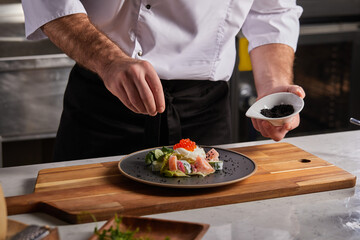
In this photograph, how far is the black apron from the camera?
1.66 meters

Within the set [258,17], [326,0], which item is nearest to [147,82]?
[258,17]

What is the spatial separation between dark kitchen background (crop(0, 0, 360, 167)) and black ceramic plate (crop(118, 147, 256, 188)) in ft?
4.40

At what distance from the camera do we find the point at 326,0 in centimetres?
291

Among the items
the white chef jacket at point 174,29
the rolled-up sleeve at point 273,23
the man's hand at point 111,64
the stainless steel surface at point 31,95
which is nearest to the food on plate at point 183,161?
the man's hand at point 111,64

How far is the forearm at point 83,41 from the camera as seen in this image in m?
1.32

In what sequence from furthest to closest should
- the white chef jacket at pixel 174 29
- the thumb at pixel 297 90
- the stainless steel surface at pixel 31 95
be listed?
the stainless steel surface at pixel 31 95, the white chef jacket at pixel 174 29, the thumb at pixel 297 90

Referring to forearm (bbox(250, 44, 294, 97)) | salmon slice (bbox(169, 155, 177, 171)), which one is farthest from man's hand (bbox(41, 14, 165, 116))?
forearm (bbox(250, 44, 294, 97))

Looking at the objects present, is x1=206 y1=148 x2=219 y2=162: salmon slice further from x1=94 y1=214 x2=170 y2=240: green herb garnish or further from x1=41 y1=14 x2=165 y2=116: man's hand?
x1=94 y1=214 x2=170 y2=240: green herb garnish

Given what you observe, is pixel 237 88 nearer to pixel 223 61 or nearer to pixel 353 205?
pixel 223 61

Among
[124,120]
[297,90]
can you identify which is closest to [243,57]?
[124,120]

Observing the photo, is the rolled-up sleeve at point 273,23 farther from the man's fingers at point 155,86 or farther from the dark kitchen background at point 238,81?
the dark kitchen background at point 238,81

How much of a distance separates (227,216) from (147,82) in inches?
13.8

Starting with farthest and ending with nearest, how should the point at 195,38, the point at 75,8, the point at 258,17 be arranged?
the point at 258,17 < the point at 195,38 < the point at 75,8

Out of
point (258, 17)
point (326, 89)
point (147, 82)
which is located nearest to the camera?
point (147, 82)
